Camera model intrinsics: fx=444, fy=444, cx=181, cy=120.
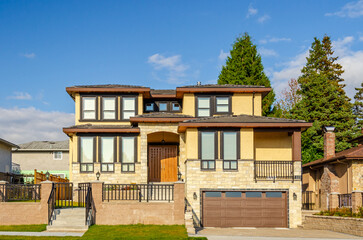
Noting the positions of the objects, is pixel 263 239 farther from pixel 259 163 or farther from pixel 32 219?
pixel 32 219

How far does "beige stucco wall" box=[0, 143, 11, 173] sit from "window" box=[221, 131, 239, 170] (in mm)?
23104

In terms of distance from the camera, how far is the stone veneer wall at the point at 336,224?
19906 millimetres

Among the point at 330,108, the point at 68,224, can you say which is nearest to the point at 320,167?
the point at 330,108

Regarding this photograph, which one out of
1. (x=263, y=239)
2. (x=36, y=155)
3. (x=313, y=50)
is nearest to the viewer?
(x=263, y=239)

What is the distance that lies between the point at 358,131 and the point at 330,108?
3387mm

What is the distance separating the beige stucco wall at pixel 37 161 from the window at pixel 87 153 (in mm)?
23441

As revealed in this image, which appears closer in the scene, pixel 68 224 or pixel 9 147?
pixel 68 224

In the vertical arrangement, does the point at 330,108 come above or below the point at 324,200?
above

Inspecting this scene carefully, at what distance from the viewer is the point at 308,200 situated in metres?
31.2

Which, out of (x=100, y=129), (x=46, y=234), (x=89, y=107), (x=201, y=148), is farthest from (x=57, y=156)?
(x=46, y=234)

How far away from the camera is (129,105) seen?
1160 inches

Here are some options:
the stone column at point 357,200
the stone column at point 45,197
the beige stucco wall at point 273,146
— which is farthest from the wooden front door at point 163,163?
the stone column at point 357,200

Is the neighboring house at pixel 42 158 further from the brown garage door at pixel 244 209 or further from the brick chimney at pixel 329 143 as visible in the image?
the brick chimney at pixel 329 143

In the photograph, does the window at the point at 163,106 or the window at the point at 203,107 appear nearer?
the window at the point at 203,107
